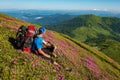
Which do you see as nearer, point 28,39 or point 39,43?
point 39,43

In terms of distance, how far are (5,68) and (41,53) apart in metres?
5.53

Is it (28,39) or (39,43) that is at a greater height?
(28,39)

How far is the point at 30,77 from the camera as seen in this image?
22.2 metres

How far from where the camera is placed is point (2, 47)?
25.9 meters

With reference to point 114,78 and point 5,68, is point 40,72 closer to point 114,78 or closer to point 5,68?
point 5,68

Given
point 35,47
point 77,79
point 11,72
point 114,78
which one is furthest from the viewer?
point 114,78

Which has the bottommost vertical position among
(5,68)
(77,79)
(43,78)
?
(77,79)

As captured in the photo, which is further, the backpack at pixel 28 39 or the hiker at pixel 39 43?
the backpack at pixel 28 39

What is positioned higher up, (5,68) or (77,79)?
(5,68)

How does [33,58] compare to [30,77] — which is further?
[33,58]

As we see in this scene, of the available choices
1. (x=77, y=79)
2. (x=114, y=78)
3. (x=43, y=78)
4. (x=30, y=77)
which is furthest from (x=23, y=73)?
(x=114, y=78)

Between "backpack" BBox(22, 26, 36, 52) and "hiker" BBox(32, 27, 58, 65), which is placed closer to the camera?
"hiker" BBox(32, 27, 58, 65)

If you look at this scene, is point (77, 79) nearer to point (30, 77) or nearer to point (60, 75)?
point (60, 75)

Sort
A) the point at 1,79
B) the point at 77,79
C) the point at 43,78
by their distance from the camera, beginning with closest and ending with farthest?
the point at 1,79 → the point at 43,78 → the point at 77,79
